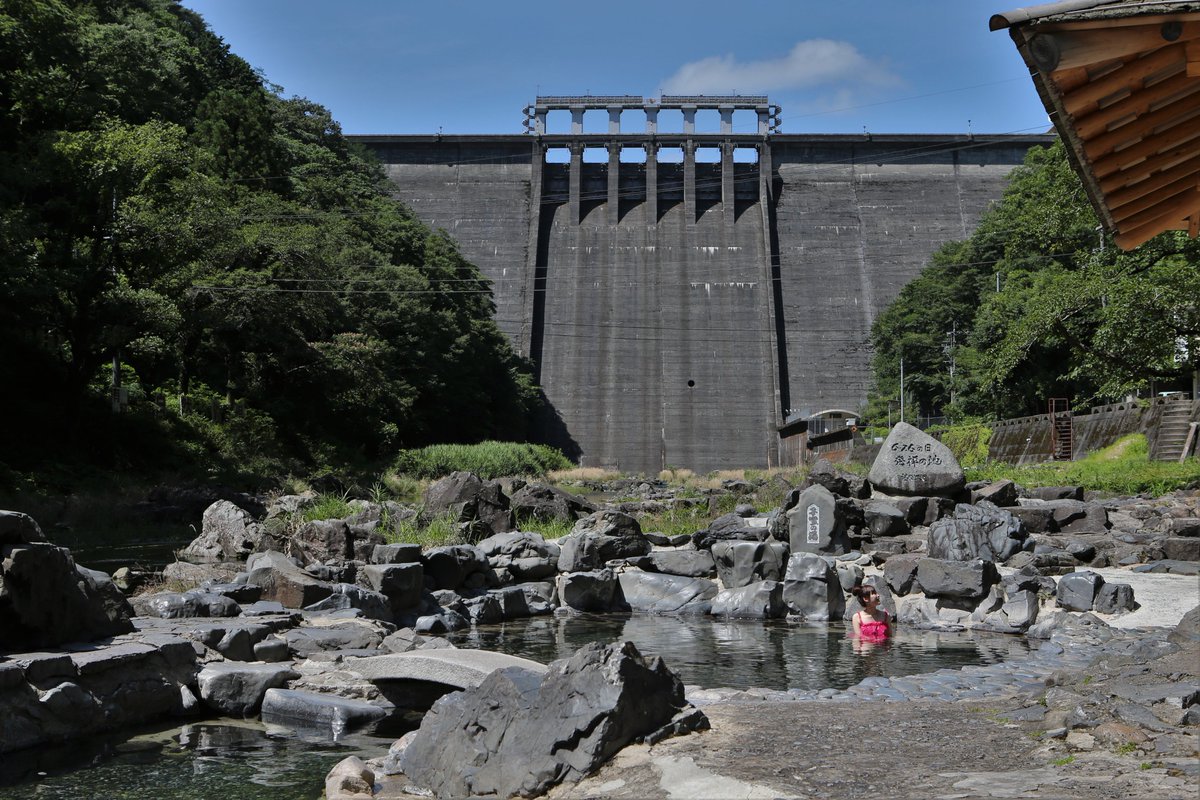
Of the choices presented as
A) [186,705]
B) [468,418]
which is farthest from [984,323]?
[186,705]

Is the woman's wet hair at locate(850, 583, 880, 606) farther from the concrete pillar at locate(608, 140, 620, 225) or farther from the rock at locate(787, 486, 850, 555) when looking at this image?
the concrete pillar at locate(608, 140, 620, 225)

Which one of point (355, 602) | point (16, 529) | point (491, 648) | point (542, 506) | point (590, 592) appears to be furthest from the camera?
point (542, 506)

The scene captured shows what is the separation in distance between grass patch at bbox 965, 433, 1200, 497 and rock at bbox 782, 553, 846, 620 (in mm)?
12589

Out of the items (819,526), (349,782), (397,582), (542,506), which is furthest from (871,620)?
(542,506)

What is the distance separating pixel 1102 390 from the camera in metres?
22.8

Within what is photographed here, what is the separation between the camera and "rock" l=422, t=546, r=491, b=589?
15945 millimetres

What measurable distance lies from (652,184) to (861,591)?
2324 inches

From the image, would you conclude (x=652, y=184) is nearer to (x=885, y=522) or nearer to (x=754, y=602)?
(x=885, y=522)

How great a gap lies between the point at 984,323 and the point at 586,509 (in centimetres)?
2803

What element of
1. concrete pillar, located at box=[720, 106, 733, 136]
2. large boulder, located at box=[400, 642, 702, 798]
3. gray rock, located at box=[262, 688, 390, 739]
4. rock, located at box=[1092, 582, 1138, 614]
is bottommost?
rock, located at box=[1092, 582, 1138, 614]

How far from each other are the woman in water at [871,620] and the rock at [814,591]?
0.39 m

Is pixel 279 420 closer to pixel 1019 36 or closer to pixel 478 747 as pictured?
pixel 478 747

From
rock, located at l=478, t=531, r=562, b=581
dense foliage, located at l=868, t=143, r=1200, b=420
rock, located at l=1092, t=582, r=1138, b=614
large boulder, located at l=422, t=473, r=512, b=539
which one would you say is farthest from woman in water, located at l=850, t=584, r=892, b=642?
dense foliage, located at l=868, t=143, r=1200, b=420

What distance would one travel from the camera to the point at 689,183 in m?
71.2
